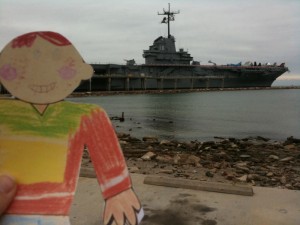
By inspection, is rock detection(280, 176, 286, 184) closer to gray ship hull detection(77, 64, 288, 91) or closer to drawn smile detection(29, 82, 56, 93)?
drawn smile detection(29, 82, 56, 93)

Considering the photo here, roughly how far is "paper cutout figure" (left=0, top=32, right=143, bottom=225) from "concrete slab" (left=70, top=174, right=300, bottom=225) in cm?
230

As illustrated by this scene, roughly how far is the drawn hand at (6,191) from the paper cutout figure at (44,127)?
0.13 ft

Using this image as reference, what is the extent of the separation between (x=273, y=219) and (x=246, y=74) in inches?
2780

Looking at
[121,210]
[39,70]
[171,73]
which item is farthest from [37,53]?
[171,73]

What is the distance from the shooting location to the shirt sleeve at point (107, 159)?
206 centimetres

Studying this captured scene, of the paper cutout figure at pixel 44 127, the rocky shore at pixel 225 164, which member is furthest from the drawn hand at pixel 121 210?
the rocky shore at pixel 225 164

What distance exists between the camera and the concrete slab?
422 cm

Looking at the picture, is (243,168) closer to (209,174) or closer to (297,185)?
(209,174)

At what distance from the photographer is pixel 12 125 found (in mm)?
1976

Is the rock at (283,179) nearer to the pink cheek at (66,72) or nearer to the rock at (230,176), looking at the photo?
the rock at (230,176)

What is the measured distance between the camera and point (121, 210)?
2061mm

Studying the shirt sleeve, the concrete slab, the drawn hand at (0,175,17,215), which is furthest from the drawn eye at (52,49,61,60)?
the concrete slab

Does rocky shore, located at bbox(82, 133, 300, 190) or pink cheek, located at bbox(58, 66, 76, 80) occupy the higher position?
pink cheek, located at bbox(58, 66, 76, 80)

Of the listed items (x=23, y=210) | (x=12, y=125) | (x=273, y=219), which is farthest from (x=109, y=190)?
(x=273, y=219)
